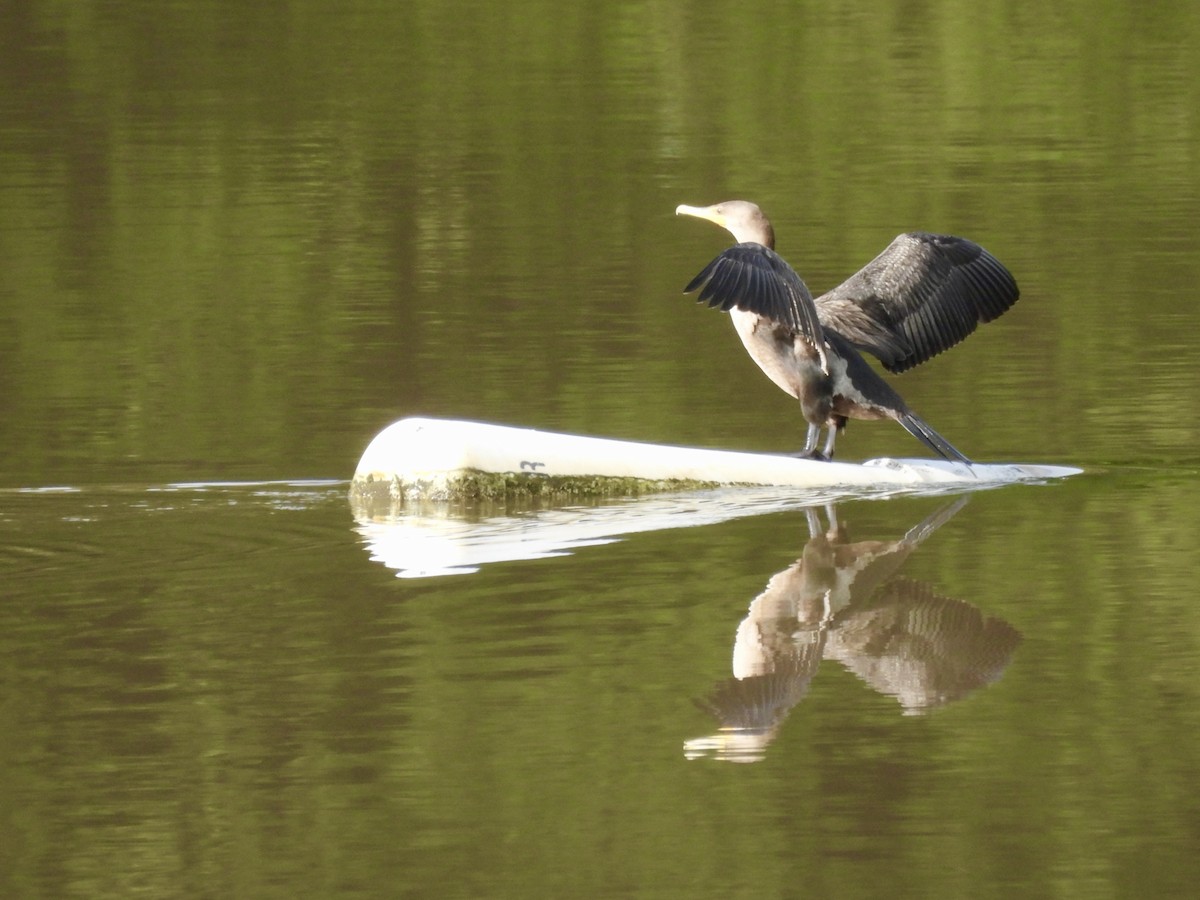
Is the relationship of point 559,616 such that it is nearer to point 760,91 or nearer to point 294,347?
point 294,347

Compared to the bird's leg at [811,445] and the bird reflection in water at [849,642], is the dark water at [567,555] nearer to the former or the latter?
the bird reflection in water at [849,642]

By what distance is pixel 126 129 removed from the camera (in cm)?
2275

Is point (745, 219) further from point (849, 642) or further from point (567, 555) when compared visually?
point (849, 642)

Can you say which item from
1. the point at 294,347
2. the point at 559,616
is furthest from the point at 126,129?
the point at 559,616

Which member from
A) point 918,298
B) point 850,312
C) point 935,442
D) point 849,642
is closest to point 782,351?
point 850,312

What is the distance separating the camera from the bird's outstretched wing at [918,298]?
9.88 m

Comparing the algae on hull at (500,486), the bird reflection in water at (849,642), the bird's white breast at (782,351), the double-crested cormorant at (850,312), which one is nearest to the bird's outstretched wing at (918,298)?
the double-crested cormorant at (850,312)

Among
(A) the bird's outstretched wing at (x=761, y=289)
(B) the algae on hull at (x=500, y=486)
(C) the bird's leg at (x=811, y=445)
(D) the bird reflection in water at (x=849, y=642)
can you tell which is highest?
(A) the bird's outstretched wing at (x=761, y=289)

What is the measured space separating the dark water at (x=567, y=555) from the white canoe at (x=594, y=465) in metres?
0.19

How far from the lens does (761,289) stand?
348 inches

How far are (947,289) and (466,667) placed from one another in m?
4.19

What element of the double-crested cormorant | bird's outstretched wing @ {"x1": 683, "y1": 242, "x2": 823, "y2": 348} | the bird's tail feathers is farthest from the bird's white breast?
the bird's tail feathers

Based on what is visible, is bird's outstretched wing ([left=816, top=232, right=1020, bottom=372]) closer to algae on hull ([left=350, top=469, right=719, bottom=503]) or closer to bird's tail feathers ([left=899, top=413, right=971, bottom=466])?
bird's tail feathers ([left=899, top=413, right=971, bottom=466])

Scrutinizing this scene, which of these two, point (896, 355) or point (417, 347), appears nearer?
point (896, 355)
